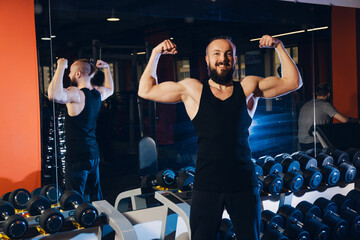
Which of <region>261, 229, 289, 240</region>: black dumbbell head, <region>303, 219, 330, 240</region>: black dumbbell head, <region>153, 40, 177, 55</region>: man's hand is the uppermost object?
<region>153, 40, 177, 55</region>: man's hand

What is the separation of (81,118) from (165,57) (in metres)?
0.83

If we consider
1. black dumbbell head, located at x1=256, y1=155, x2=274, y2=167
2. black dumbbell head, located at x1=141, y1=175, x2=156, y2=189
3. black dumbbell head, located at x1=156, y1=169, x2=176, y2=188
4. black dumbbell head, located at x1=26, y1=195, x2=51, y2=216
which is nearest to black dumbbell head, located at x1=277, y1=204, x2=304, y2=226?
black dumbbell head, located at x1=256, y1=155, x2=274, y2=167

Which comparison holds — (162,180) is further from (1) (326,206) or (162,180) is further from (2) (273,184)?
(1) (326,206)

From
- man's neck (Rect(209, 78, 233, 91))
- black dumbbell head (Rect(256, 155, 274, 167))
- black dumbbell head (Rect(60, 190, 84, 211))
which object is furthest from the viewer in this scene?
black dumbbell head (Rect(256, 155, 274, 167))

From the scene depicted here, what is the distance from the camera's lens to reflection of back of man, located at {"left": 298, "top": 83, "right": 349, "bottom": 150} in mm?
3684

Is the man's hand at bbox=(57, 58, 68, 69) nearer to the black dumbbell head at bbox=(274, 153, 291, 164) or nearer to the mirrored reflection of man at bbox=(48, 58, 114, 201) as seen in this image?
the mirrored reflection of man at bbox=(48, 58, 114, 201)

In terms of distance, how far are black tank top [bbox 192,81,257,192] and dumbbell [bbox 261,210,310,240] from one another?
1.01 m

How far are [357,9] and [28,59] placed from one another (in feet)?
10.6

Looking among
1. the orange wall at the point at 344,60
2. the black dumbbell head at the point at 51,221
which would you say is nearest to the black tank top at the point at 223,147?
the black dumbbell head at the point at 51,221

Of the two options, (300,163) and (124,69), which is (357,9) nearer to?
(300,163)

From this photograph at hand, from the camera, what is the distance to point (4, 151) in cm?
253

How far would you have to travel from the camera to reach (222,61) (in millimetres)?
1836

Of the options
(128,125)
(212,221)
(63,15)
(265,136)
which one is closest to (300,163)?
(265,136)

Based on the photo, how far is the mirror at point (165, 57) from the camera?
2.68 meters
